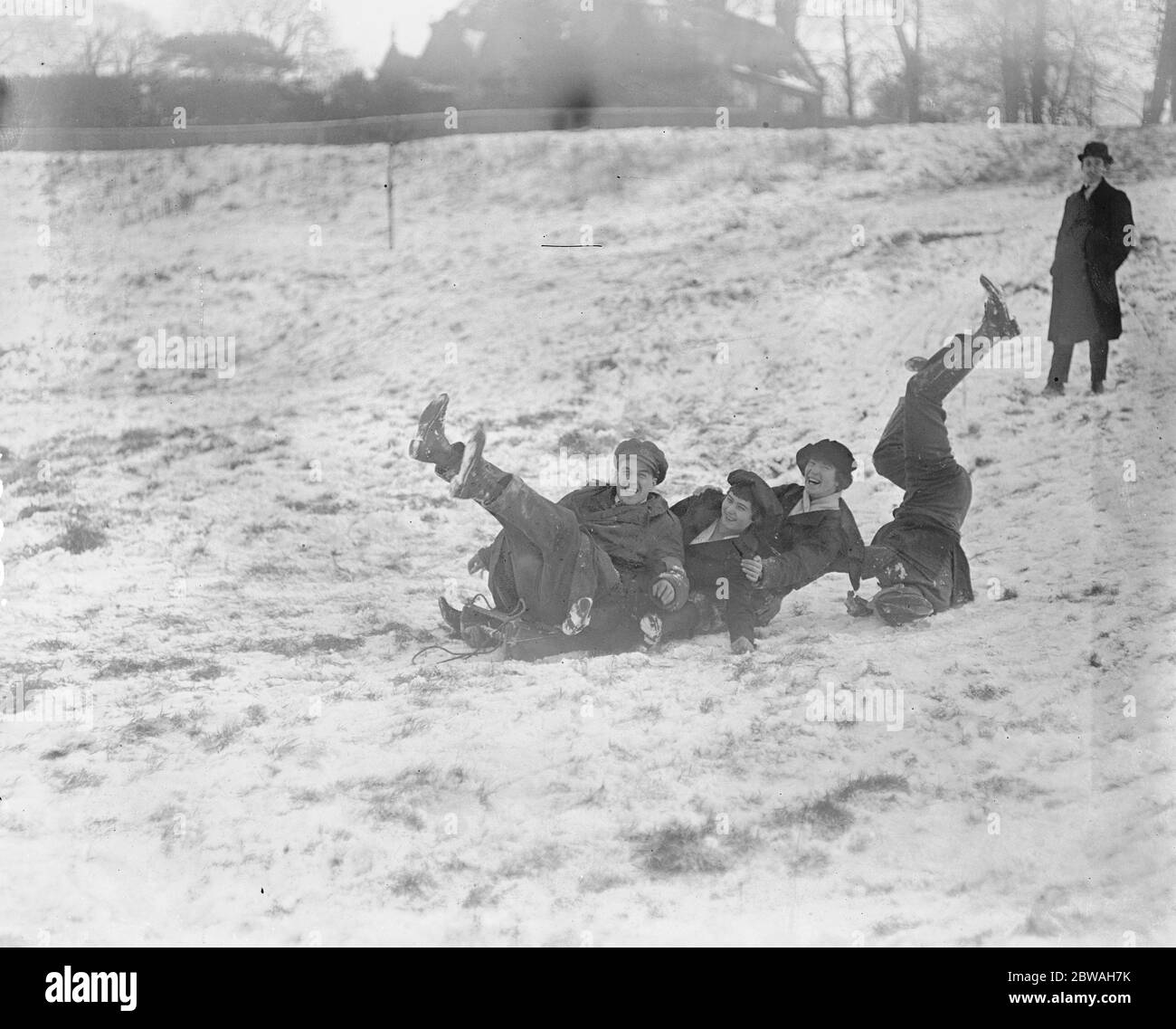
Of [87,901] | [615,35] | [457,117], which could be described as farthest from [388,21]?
[87,901]

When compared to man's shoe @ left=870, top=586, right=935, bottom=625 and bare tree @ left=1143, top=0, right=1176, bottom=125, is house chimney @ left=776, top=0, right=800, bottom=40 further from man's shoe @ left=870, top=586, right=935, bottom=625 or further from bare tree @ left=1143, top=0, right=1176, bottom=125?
man's shoe @ left=870, top=586, right=935, bottom=625

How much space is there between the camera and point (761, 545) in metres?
3.49

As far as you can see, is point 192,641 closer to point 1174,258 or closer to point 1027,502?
point 1027,502

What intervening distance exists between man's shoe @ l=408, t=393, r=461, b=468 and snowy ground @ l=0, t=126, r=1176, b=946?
2.02 ft

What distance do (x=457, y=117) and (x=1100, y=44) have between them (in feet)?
7.44

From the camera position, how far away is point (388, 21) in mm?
4199

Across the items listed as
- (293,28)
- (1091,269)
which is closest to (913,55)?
(1091,269)

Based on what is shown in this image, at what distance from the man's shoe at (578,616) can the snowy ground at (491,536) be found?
0.45ft

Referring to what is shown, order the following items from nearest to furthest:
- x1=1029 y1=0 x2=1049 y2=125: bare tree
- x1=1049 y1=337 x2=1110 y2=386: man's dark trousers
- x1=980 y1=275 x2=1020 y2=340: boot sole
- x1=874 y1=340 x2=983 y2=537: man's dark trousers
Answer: x1=874 y1=340 x2=983 y2=537: man's dark trousers
x1=980 y1=275 x2=1020 y2=340: boot sole
x1=1049 y1=337 x2=1110 y2=386: man's dark trousers
x1=1029 y1=0 x2=1049 y2=125: bare tree

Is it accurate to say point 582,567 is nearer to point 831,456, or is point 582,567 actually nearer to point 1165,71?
point 831,456

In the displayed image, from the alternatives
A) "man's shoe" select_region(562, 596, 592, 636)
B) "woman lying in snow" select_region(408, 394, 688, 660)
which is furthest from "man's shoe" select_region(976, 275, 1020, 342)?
"man's shoe" select_region(562, 596, 592, 636)

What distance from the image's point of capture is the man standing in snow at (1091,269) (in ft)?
12.8

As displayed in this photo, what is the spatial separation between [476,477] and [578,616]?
1.70ft

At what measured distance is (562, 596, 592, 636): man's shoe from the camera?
341 centimetres
